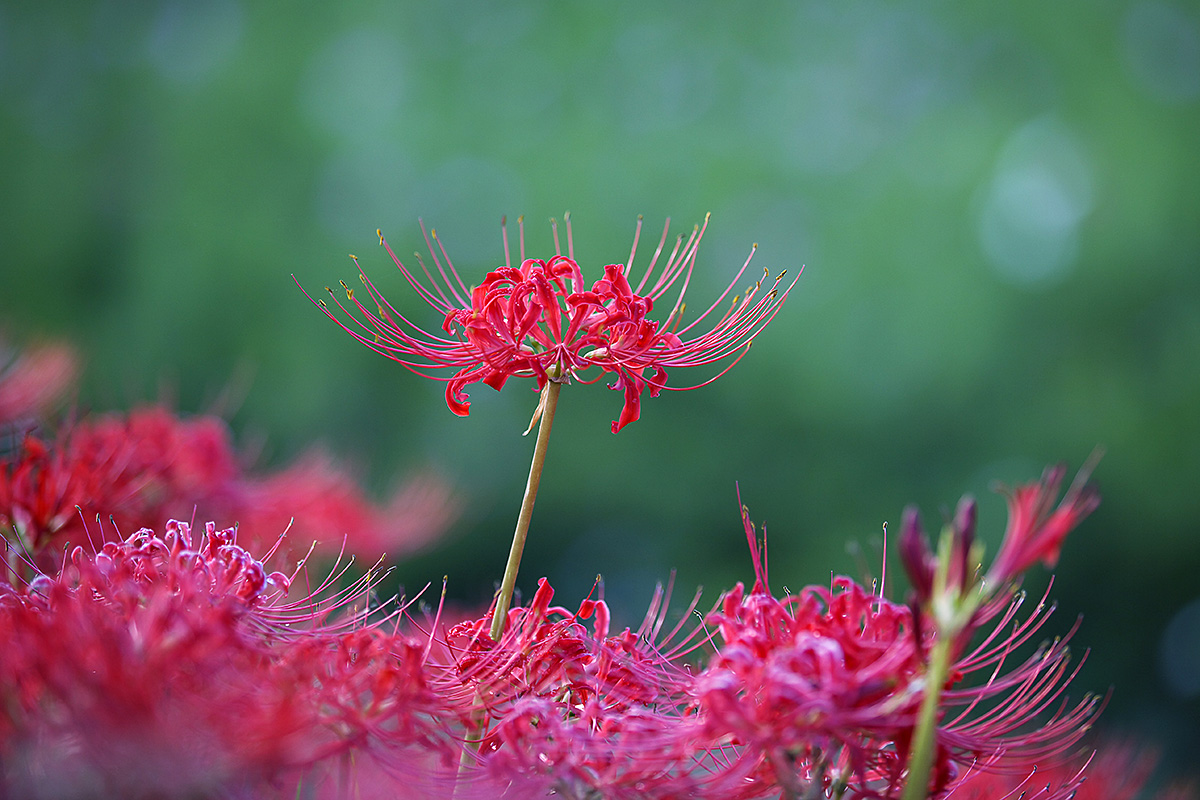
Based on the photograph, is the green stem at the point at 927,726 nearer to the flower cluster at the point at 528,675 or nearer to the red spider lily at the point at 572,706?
the flower cluster at the point at 528,675

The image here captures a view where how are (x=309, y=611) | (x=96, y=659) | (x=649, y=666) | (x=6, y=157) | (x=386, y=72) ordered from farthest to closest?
(x=386, y=72)
(x=6, y=157)
(x=309, y=611)
(x=649, y=666)
(x=96, y=659)

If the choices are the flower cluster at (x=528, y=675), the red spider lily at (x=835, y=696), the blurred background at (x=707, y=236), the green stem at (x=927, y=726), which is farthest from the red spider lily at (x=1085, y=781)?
the blurred background at (x=707, y=236)

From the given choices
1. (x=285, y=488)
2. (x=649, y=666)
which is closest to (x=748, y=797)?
(x=649, y=666)

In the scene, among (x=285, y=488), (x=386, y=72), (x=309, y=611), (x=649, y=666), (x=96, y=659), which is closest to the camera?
(x=96, y=659)

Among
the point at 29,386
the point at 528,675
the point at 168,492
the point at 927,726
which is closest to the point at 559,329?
the point at 528,675

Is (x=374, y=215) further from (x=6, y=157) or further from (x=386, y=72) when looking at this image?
(x=6, y=157)

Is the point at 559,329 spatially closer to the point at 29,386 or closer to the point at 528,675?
the point at 528,675
